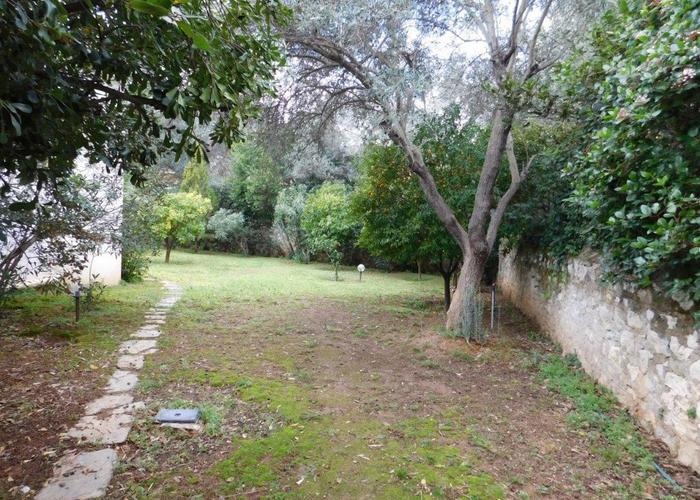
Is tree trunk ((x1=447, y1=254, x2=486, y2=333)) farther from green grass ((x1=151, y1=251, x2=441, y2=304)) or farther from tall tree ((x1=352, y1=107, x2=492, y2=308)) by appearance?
green grass ((x1=151, y1=251, x2=441, y2=304))

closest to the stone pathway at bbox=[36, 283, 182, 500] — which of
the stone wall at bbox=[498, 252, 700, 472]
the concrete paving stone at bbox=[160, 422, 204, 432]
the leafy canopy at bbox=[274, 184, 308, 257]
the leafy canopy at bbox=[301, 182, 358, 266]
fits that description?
the concrete paving stone at bbox=[160, 422, 204, 432]

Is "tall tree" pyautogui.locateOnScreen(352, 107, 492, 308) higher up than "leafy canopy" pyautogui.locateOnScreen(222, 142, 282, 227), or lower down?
lower down

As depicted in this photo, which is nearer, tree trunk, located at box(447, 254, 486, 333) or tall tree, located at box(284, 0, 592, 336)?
tall tree, located at box(284, 0, 592, 336)

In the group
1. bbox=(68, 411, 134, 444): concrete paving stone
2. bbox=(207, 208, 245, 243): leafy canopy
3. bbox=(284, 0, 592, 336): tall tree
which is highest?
bbox=(284, 0, 592, 336): tall tree

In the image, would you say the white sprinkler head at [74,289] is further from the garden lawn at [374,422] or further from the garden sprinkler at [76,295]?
the garden lawn at [374,422]

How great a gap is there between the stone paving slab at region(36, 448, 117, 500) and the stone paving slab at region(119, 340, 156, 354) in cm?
218

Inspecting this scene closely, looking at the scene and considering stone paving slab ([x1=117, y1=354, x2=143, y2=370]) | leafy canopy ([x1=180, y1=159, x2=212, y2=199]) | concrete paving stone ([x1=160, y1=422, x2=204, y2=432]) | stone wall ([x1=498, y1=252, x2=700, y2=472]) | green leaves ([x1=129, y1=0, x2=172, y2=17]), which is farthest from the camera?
leafy canopy ([x1=180, y1=159, x2=212, y2=199])

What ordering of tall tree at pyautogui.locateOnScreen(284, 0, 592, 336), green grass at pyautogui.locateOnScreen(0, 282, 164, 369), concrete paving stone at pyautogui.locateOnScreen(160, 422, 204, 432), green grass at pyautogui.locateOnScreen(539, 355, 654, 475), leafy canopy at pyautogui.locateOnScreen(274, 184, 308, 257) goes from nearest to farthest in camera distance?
green grass at pyautogui.locateOnScreen(539, 355, 654, 475) → concrete paving stone at pyautogui.locateOnScreen(160, 422, 204, 432) → green grass at pyautogui.locateOnScreen(0, 282, 164, 369) → tall tree at pyautogui.locateOnScreen(284, 0, 592, 336) → leafy canopy at pyautogui.locateOnScreen(274, 184, 308, 257)

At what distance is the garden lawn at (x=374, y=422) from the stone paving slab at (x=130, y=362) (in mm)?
157

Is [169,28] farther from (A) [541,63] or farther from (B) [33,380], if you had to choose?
(A) [541,63]

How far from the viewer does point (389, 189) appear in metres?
7.73

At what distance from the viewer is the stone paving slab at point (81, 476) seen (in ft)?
7.31

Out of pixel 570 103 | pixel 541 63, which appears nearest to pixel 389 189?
pixel 541 63

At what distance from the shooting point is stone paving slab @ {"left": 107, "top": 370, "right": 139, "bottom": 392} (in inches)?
144
